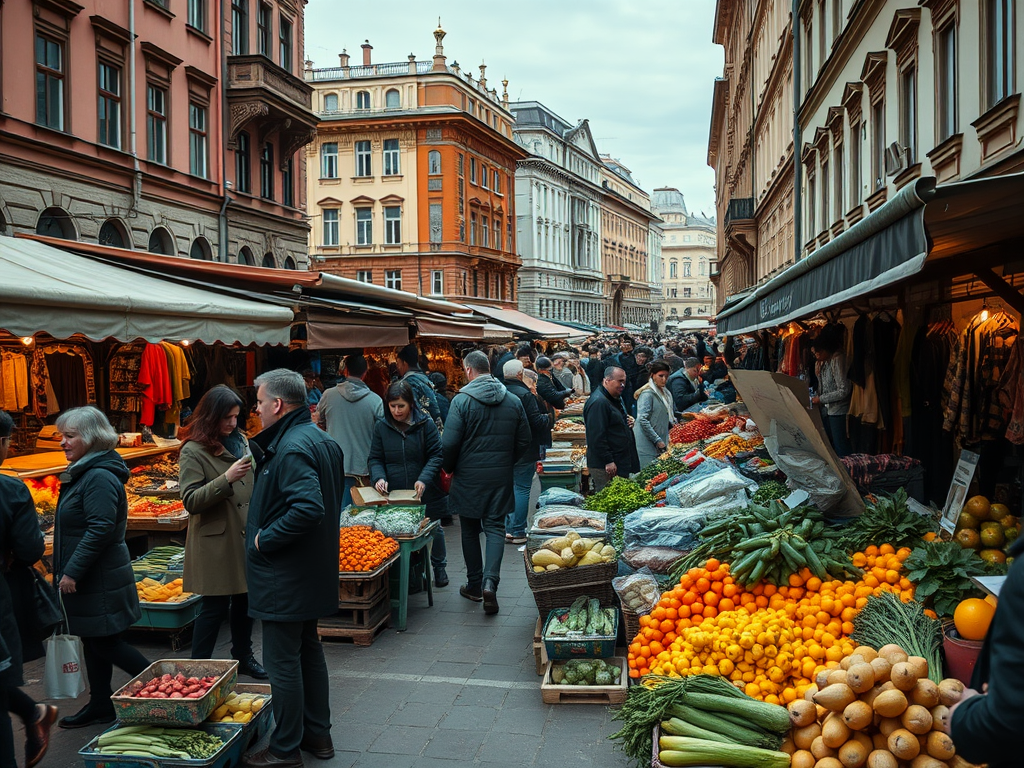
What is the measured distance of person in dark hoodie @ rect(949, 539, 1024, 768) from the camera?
2059mm

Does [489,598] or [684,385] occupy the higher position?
[684,385]

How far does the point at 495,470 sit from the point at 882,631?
3.69 m

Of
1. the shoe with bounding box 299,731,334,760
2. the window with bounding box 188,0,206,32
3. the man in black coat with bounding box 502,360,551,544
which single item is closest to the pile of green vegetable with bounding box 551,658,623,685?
the shoe with bounding box 299,731,334,760

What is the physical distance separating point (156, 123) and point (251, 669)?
1692 cm

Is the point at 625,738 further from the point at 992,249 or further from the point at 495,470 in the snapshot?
the point at 992,249

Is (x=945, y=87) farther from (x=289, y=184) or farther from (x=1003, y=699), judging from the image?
(x=289, y=184)

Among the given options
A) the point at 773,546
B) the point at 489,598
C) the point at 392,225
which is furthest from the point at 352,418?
the point at 392,225

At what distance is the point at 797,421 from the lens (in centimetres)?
580

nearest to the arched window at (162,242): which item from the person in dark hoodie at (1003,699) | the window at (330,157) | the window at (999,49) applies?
the window at (999,49)

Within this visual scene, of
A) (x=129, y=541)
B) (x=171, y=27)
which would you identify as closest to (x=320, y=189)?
(x=171, y=27)

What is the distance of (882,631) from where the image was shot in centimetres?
428

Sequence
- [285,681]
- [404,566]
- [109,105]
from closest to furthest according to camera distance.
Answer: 1. [285,681]
2. [404,566]
3. [109,105]

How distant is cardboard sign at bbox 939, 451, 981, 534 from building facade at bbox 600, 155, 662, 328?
8539 centimetres

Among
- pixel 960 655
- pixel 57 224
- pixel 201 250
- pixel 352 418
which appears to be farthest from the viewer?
pixel 201 250
